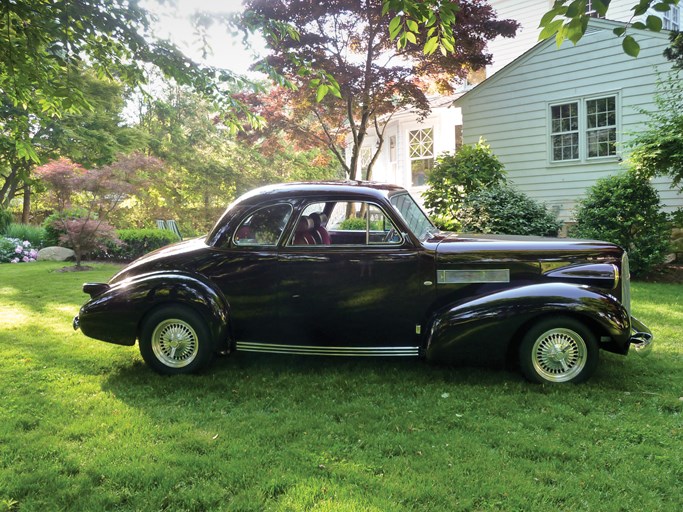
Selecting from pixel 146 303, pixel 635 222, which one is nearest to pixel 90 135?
pixel 146 303

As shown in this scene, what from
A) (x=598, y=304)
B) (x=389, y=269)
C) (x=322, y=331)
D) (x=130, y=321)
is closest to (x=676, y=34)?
(x=598, y=304)

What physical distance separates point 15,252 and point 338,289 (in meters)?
14.2

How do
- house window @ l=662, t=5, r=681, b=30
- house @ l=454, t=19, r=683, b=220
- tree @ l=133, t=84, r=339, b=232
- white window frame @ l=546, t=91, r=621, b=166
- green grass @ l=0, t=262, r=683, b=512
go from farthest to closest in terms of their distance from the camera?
1. tree @ l=133, t=84, r=339, b=232
2. house window @ l=662, t=5, r=681, b=30
3. white window frame @ l=546, t=91, r=621, b=166
4. house @ l=454, t=19, r=683, b=220
5. green grass @ l=0, t=262, r=683, b=512

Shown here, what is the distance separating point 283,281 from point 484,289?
1.81m

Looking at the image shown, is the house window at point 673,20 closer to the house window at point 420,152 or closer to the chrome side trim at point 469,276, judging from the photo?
the house window at point 420,152

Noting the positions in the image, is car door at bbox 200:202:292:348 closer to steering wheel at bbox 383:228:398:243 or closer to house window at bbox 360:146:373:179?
steering wheel at bbox 383:228:398:243

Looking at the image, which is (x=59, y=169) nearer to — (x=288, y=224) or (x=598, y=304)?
(x=288, y=224)

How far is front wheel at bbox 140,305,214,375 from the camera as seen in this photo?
4422mm

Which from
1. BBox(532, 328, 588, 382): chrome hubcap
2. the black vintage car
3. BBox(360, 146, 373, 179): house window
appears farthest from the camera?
BBox(360, 146, 373, 179): house window

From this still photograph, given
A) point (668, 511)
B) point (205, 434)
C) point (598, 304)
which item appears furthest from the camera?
point (598, 304)

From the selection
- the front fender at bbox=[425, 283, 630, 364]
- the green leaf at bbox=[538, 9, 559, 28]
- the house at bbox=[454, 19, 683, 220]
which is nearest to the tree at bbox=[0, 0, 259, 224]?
the front fender at bbox=[425, 283, 630, 364]

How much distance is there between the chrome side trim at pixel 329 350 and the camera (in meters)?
4.34

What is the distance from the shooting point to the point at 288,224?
4516mm

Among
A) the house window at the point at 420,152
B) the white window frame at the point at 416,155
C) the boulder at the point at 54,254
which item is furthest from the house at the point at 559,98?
the boulder at the point at 54,254
